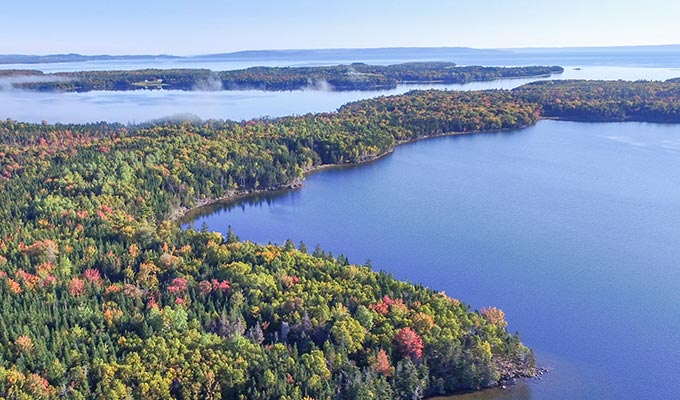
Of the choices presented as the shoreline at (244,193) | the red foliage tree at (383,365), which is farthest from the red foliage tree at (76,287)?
the shoreline at (244,193)

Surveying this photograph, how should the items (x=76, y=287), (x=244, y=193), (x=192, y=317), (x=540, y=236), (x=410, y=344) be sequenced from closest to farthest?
1. (x=410, y=344)
2. (x=192, y=317)
3. (x=76, y=287)
4. (x=540, y=236)
5. (x=244, y=193)

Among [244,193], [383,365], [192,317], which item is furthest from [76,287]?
[244,193]

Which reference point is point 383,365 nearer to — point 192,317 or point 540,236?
point 192,317

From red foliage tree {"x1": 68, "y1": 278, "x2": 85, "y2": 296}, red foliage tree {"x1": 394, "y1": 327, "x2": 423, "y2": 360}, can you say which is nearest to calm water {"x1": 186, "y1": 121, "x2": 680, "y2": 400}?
red foliage tree {"x1": 394, "y1": 327, "x2": 423, "y2": 360}

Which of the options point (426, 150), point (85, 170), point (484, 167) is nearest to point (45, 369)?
point (85, 170)

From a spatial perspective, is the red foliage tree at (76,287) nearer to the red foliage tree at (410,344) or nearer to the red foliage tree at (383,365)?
the red foliage tree at (383,365)

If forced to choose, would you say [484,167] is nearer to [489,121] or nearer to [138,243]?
[489,121]

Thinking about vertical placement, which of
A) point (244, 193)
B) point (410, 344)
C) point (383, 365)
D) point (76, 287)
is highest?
point (76, 287)

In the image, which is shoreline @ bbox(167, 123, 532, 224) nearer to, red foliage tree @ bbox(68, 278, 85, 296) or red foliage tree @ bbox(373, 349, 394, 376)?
red foliage tree @ bbox(68, 278, 85, 296)

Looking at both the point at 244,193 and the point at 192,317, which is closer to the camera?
the point at 192,317
